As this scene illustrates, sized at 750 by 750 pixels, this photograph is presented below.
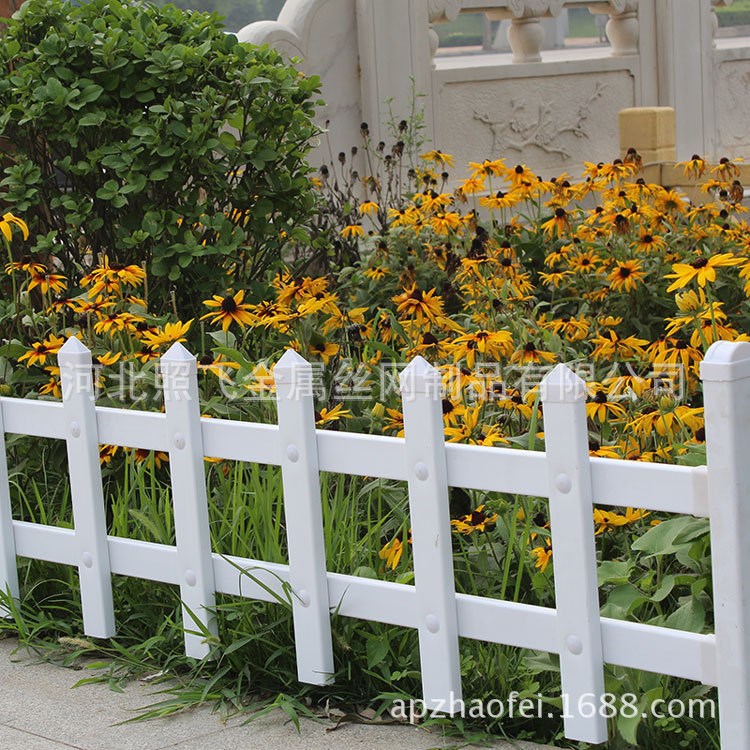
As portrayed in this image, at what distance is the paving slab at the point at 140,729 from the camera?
2.86 metres

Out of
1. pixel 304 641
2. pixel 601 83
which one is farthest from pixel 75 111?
pixel 601 83

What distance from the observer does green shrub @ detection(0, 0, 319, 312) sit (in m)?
4.57

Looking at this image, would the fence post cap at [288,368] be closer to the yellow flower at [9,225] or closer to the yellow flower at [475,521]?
the yellow flower at [475,521]

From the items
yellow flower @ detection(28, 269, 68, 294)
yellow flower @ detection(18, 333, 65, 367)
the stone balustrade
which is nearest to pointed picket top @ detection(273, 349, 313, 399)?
yellow flower @ detection(18, 333, 65, 367)

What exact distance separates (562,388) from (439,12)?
6.39 metres

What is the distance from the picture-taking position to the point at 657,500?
2.57 metres

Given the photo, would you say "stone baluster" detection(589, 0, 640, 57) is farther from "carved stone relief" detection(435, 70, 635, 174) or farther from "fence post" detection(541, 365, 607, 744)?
"fence post" detection(541, 365, 607, 744)

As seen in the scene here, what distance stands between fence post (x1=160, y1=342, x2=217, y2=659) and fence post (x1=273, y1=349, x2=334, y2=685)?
0.28 metres

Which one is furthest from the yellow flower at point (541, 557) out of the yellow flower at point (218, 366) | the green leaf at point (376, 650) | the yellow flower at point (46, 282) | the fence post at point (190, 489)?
the yellow flower at point (46, 282)

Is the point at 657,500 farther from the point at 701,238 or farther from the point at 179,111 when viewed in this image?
the point at 701,238

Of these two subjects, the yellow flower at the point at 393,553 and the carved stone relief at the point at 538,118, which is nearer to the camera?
the yellow flower at the point at 393,553

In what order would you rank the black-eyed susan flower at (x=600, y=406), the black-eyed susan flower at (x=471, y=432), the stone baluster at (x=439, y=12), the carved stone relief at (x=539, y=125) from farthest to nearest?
the carved stone relief at (x=539, y=125) < the stone baluster at (x=439, y=12) < the black-eyed susan flower at (x=600, y=406) < the black-eyed susan flower at (x=471, y=432)

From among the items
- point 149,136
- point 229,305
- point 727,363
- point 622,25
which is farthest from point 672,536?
point 622,25

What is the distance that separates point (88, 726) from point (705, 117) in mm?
8143
